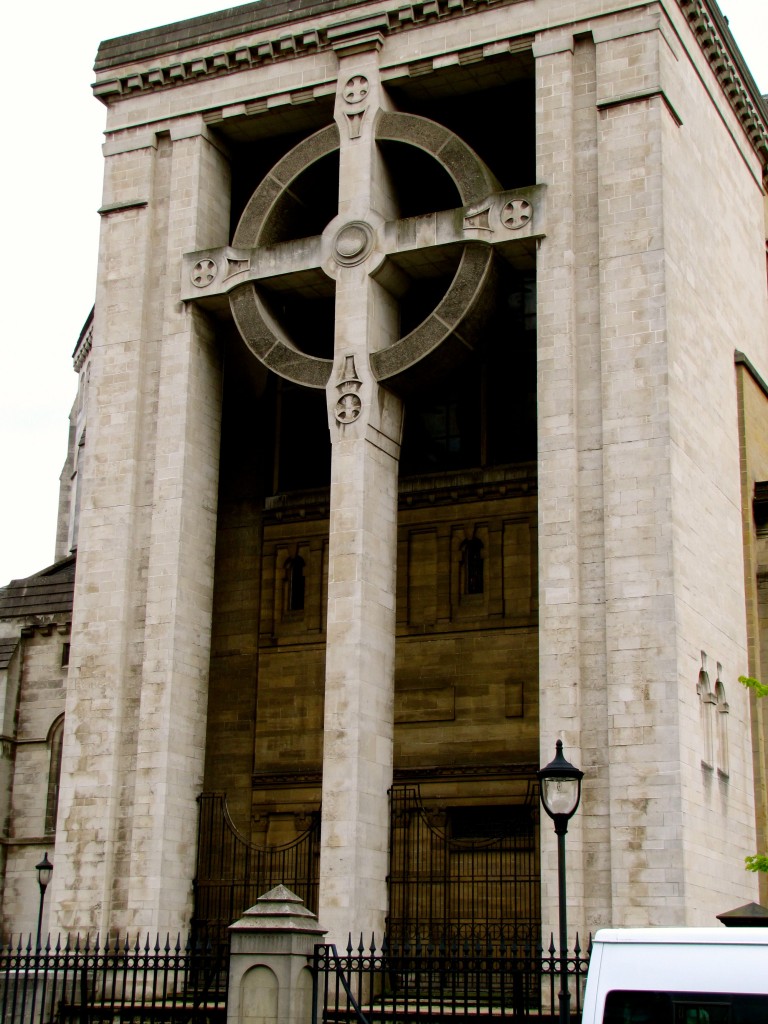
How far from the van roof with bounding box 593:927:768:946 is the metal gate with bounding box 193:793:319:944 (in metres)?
13.8

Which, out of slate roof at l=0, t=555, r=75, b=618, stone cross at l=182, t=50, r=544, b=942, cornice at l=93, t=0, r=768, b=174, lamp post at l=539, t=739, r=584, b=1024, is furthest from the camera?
slate roof at l=0, t=555, r=75, b=618

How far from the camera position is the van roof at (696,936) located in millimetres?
13539

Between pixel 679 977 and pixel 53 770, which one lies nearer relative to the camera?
pixel 679 977

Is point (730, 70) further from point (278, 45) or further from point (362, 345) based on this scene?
point (362, 345)

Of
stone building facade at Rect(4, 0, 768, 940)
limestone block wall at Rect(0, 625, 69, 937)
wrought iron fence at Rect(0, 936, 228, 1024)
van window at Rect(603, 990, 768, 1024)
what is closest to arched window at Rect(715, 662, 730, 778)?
stone building facade at Rect(4, 0, 768, 940)

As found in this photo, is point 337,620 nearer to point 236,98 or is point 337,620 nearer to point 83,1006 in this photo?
point 83,1006

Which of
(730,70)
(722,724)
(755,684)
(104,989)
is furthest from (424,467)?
(104,989)

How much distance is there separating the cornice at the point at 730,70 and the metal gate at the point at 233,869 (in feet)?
55.5

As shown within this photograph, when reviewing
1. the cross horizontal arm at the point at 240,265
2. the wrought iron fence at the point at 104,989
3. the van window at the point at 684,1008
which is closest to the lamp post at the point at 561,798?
the van window at the point at 684,1008

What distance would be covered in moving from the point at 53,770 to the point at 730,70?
73.1 ft

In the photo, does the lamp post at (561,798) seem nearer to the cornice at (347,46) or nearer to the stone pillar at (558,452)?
the stone pillar at (558,452)

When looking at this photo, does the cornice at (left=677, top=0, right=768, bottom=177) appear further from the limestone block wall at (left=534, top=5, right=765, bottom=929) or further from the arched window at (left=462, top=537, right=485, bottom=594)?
the arched window at (left=462, top=537, right=485, bottom=594)

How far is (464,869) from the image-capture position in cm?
2820

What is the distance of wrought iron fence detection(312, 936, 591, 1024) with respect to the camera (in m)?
18.4
